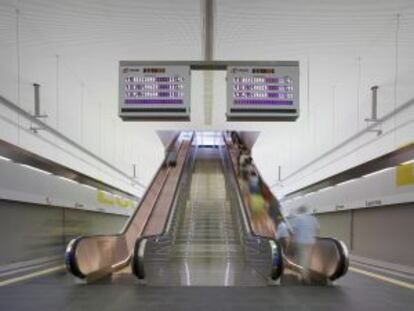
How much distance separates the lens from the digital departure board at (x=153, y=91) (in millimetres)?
7590

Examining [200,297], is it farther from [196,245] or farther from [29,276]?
[196,245]

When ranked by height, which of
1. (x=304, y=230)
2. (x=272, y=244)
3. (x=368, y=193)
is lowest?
(x=272, y=244)

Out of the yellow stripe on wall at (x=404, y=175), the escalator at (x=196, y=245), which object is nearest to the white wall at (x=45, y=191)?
the escalator at (x=196, y=245)

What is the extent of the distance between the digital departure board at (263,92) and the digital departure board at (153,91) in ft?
2.51

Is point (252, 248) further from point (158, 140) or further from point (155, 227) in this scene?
point (158, 140)

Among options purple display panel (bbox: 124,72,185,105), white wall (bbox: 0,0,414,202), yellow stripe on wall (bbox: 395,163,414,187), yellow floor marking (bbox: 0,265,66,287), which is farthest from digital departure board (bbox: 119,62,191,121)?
yellow stripe on wall (bbox: 395,163,414,187)

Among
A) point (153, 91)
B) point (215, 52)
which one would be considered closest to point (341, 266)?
point (153, 91)

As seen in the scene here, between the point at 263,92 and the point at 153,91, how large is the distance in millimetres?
1804

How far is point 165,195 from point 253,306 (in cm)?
933

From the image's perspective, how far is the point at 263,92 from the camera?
300 inches

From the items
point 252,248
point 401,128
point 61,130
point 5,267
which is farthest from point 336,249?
point 61,130

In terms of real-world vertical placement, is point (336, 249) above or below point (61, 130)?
below

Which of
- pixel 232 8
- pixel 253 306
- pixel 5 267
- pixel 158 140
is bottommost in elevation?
pixel 5 267

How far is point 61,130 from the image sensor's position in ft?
47.0
